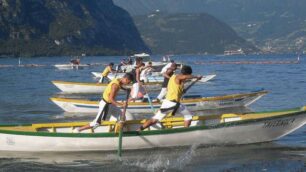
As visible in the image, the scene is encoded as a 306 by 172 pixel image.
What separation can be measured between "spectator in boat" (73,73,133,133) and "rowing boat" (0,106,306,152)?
1.17 ft

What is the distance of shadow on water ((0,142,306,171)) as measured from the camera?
1706 cm

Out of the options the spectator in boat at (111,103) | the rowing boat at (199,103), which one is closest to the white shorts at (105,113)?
the spectator in boat at (111,103)

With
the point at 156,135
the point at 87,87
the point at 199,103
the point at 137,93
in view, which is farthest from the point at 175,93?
the point at 87,87

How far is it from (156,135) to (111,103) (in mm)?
1758

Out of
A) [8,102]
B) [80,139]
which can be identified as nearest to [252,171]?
[80,139]

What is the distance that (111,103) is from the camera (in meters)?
18.4

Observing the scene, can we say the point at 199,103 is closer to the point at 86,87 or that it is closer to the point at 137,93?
the point at 137,93

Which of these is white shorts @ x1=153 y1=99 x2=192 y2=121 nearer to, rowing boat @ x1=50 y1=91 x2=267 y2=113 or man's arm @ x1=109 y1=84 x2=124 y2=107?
man's arm @ x1=109 y1=84 x2=124 y2=107

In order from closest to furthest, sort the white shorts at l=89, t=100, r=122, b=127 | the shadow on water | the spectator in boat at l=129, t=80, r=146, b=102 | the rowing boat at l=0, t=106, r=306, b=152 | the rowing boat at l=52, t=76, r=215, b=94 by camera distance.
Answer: the shadow on water → the rowing boat at l=0, t=106, r=306, b=152 → the white shorts at l=89, t=100, r=122, b=127 → the spectator in boat at l=129, t=80, r=146, b=102 → the rowing boat at l=52, t=76, r=215, b=94

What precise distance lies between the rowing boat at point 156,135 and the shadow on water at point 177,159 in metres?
0.23

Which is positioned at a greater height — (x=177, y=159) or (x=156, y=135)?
(x=156, y=135)

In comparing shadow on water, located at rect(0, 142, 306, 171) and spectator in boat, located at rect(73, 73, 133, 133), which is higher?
spectator in boat, located at rect(73, 73, 133, 133)

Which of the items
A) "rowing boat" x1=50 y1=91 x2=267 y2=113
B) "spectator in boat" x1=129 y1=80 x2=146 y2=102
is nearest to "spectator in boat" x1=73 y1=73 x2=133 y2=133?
"spectator in boat" x1=129 y1=80 x2=146 y2=102

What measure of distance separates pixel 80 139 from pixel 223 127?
4628mm
